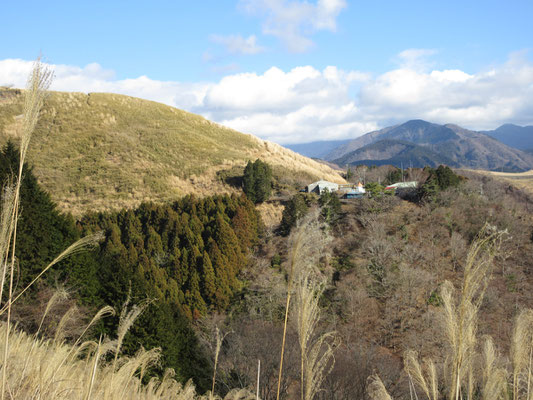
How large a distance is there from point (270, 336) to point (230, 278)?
360 inches

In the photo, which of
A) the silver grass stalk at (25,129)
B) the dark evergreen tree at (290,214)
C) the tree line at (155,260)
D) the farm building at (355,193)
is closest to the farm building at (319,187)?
the farm building at (355,193)

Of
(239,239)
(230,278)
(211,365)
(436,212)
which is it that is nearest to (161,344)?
(211,365)

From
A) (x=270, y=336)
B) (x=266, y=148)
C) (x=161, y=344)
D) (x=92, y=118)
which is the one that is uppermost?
(x=92, y=118)

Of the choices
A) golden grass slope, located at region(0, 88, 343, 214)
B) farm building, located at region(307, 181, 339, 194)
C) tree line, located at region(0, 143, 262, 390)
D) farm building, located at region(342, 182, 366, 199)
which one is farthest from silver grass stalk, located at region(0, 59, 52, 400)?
farm building, located at region(307, 181, 339, 194)

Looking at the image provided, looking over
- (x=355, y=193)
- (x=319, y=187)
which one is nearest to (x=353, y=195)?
(x=355, y=193)

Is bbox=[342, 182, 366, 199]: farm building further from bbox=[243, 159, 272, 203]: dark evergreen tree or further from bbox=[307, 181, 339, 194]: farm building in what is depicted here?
bbox=[243, 159, 272, 203]: dark evergreen tree

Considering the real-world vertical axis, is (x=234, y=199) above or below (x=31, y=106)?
below

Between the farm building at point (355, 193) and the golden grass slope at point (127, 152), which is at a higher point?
the golden grass slope at point (127, 152)

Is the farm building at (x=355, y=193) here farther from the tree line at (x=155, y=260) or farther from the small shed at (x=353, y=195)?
the tree line at (x=155, y=260)

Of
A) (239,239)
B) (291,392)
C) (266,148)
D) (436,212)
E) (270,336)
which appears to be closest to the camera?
(291,392)

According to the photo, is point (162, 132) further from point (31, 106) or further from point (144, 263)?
point (31, 106)

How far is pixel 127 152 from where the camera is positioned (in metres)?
50.4

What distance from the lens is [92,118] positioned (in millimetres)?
55719

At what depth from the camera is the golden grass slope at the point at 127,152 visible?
42.0 m
